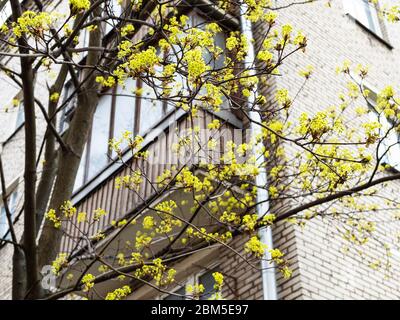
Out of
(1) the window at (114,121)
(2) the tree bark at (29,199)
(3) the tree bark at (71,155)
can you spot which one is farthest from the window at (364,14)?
(2) the tree bark at (29,199)

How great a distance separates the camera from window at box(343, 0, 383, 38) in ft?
35.3

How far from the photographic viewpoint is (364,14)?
11.2 meters

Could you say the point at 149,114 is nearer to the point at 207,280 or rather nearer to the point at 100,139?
the point at 100,139

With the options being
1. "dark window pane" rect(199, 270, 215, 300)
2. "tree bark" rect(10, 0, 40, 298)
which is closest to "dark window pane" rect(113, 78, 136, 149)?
"dark window pane" rect(199, 270, 215, 300)

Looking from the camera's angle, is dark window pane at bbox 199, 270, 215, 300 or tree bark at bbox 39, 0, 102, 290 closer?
tree bark at bbox 39, 0, 102, 290

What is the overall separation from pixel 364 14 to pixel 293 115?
4.32 m

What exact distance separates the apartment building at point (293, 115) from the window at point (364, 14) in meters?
0.04

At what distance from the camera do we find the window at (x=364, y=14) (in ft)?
35.3

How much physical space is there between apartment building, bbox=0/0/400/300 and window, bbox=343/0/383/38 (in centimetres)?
4

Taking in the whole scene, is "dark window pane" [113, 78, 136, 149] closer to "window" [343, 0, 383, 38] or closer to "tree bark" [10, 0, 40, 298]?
"tree bark" [10, 0, 40, 298]

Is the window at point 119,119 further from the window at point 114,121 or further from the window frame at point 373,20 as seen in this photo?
the window frame at point 373,20

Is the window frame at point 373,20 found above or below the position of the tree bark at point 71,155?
above
